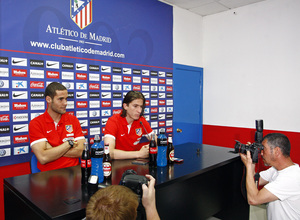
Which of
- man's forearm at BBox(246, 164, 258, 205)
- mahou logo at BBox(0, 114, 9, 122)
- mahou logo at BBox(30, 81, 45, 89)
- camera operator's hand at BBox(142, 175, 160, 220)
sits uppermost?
mahou logo at BBox(30, 81, 45, 89)

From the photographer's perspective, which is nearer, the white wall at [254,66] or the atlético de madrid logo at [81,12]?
the atlético de madrid logo at [81,12]

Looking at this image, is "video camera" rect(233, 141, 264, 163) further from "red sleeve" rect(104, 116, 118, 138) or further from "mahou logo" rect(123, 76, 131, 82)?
"mahou logo" rect(123, 76, 131, 82)

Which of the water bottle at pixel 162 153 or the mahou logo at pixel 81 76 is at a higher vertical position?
the mahou logo at pixel 81 76

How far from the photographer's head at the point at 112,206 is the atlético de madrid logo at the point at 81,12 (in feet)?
8.30

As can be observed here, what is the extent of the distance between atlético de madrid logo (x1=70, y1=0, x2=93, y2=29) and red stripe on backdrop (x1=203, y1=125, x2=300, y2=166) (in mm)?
2830

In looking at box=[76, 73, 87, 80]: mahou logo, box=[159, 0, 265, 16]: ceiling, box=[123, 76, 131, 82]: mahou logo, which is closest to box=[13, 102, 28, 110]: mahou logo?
box=[76, 73, 87, 80]: mahou logo

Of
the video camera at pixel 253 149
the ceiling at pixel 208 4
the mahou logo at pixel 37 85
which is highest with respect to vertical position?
the ceiling at pixel 208 4

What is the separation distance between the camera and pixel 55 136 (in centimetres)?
229

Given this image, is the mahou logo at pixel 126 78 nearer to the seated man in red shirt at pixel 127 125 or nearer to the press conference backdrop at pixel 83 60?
the press conference backdrop at pixel 83 60

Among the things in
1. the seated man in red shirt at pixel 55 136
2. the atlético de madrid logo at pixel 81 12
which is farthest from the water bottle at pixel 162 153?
the atlético de madrid logo at pixel 81 12

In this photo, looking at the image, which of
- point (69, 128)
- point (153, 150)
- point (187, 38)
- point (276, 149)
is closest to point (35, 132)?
point (69, 128)

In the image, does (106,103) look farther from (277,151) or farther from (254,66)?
(254,66)

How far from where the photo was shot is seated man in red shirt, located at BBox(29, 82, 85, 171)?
6.84 ft

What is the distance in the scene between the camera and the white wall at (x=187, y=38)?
417cm
